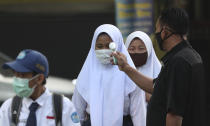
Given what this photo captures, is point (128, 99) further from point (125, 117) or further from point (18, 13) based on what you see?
point (18, 13)

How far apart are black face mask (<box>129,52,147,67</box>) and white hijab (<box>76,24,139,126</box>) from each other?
0.43 meters

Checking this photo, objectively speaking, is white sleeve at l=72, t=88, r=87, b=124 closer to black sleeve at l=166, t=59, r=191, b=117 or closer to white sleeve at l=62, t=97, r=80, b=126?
white sleeve at l=62, t=97, r=80, b=126

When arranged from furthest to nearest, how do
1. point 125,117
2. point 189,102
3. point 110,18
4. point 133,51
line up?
point 110,18, point 133,51, point 125,117, point 189,102

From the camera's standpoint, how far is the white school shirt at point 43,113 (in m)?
4.63

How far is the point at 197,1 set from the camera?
16.0 m

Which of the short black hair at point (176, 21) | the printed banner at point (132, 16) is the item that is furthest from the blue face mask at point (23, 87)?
the printed banner at point (132, 16)

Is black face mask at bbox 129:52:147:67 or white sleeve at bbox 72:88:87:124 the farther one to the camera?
black face mask at bbox 129:52:147:67

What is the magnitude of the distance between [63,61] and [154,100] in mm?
9244

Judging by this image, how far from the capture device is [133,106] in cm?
556

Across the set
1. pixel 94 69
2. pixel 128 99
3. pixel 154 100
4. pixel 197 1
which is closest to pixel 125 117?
pixel 128 99

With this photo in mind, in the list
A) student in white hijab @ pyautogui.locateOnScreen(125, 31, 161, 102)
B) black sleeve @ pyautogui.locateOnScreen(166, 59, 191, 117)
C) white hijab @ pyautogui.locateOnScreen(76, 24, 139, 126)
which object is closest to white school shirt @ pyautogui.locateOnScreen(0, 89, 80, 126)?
black sleeve @ pyautogui.locateOnScreen(166, 59, 191, 117)

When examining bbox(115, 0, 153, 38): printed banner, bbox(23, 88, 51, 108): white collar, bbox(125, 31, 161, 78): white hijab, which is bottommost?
bbox(23, 88, 51, 108): white collar

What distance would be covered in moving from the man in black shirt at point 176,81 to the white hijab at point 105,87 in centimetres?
72

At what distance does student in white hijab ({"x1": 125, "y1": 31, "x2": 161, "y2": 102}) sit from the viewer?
6.20 m
